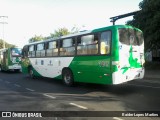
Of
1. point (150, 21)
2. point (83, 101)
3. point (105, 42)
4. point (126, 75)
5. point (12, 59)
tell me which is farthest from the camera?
point (12, 59)

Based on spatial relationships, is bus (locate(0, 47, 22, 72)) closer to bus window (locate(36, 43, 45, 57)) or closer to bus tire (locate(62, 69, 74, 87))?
bus window (locate(36, 43, 45, 57))

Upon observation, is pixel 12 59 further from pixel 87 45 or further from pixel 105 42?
pixel 105 42

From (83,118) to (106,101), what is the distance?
263cm

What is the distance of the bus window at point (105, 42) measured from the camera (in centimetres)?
1239

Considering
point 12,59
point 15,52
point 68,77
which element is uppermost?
point 15,52

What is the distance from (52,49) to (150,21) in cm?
1241

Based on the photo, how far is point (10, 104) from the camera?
10344 millimetres

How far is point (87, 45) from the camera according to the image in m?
13.8

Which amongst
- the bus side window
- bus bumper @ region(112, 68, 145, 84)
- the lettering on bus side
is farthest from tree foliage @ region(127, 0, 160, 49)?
Answer: the lettering on bus side

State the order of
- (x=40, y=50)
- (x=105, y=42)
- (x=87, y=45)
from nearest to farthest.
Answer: (x=105, y=42) → (x=87, y=45) → (x=40, y=50)

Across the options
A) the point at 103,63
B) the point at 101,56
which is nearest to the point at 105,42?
the point at 101,56

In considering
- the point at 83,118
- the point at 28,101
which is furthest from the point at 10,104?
the point at 83,118

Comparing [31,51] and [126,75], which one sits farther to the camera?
[31,51]

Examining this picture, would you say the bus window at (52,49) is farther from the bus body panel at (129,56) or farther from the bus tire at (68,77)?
the bus body panel at (129,56)
